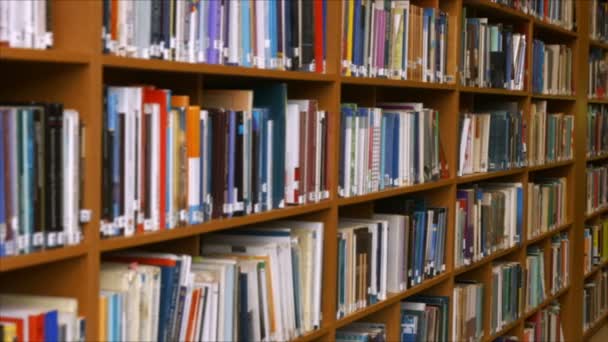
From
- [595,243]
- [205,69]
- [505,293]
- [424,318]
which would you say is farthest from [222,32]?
[595,243]

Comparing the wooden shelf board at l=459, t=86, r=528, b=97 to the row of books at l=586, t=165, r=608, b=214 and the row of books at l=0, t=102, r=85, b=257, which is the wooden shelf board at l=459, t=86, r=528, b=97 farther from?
the row of books at l=0, t=102, r=85, b=257

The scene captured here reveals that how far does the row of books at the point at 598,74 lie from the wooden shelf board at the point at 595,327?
1.44 meters

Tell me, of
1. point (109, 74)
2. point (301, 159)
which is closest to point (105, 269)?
point (109, 74)

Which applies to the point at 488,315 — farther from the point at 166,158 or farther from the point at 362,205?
the point at 166,158

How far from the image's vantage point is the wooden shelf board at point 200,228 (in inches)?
70.6

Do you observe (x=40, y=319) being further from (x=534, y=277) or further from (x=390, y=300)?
(x=534, y=277)

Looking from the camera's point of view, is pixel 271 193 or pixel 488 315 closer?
pixel 271 193

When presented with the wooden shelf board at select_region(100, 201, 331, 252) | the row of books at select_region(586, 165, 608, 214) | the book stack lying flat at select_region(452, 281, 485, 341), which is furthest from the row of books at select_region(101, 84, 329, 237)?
the row of books at select_region(586, 165, 608, 214)

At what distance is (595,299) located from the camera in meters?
5.88

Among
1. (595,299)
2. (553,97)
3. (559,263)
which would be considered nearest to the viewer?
(553,97)

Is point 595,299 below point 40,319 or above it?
below

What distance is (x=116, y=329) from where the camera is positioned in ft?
5.90

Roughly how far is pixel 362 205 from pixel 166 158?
137 centimetres

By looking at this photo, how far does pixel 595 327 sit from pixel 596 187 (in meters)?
0.96
